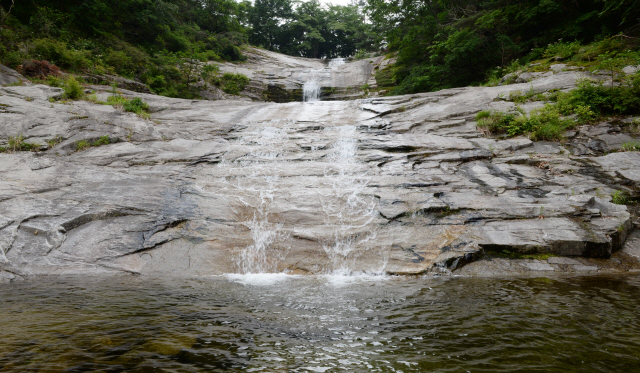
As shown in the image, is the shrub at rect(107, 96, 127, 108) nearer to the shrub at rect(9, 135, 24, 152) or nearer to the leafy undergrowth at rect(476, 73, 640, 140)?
the shrub at rect(9, 135, 24, 152)

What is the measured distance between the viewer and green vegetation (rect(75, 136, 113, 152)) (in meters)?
8.59

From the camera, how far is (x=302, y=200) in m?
7.02

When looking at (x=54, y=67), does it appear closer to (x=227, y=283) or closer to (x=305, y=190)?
(x=305, y=190)

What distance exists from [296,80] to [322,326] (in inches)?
893

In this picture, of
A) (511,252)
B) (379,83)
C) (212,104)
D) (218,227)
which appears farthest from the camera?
(379,83)

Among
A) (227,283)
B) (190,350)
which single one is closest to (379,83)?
(227,283)

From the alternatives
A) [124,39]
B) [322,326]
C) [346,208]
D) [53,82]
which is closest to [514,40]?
[346,208]

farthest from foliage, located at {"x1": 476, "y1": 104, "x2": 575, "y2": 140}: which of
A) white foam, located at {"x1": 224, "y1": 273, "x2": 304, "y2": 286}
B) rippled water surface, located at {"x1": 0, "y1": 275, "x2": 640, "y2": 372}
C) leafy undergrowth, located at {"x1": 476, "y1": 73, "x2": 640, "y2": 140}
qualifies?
white foam, located at {"x1": 224, "y1": 273, "x2": 304, "y2": 286}

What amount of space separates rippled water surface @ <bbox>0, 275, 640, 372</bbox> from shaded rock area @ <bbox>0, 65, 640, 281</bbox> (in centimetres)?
89

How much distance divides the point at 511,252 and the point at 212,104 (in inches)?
490

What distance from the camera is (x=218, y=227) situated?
6.33m

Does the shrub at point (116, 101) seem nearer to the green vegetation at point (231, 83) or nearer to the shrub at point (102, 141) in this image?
the shrub at point (102, 141)

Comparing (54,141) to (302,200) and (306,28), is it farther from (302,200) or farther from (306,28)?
(306,28)

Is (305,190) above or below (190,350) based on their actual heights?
above
